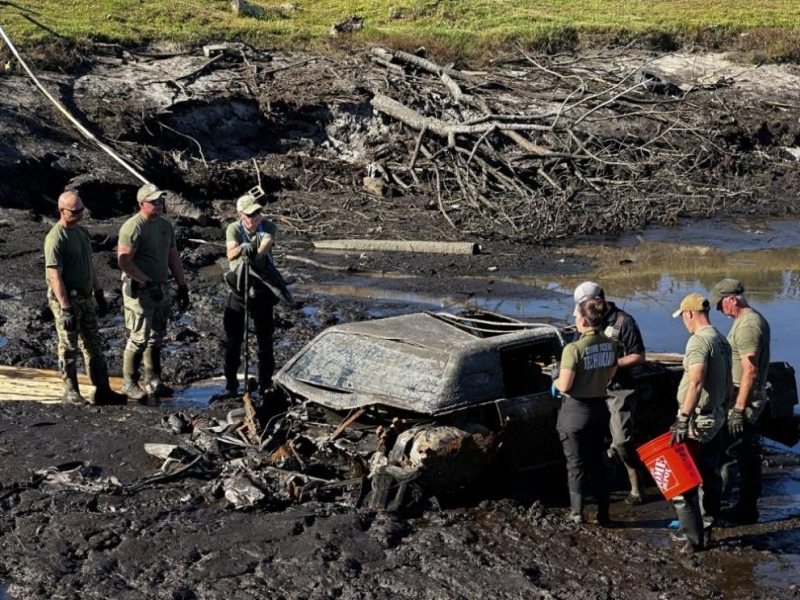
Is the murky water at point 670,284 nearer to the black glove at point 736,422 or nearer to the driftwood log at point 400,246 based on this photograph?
the driftwood log at point 400,246

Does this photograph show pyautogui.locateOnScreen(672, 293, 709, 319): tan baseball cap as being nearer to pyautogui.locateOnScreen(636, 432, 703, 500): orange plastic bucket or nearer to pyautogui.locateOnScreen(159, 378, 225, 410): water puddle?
pyautogui.locateOnScreen(636, 432, 703, 500): orange plastic bucket

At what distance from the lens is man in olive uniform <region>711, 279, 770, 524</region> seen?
7.96m

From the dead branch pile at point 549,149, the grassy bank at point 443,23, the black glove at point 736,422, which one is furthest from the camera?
the grassy bank at point 443,23

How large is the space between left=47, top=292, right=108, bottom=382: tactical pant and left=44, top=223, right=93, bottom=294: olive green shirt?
108 millimetres

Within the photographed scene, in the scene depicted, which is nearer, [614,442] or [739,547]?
[739,547]

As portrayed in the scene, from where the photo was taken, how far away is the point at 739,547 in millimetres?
7930

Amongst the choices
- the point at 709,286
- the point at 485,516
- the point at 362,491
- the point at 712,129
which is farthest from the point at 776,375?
the point at 712,129

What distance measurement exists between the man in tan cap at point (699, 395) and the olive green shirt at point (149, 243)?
198 inches

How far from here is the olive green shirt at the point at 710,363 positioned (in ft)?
24.9

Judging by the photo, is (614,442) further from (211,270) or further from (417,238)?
(417,238)

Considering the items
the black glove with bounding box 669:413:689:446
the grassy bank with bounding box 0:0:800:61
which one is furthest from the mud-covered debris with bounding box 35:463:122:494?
the grassy bank with bounding box 0:0:800:61

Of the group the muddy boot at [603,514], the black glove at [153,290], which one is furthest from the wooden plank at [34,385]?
the muddy boot at [603,514]

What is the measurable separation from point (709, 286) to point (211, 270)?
7.00 meters

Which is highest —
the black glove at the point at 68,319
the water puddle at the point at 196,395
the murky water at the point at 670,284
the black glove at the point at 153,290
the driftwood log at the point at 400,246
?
the black glove at the point at 153,290
